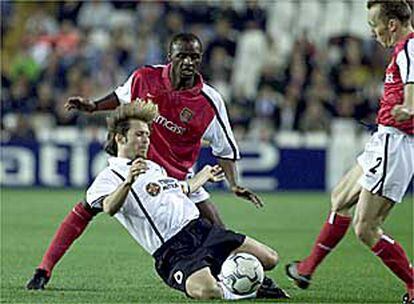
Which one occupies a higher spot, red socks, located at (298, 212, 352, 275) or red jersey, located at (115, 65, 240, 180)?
red jersey, located at (115, 65, 240, 180)

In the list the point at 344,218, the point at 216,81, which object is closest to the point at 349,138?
the point at 216,81

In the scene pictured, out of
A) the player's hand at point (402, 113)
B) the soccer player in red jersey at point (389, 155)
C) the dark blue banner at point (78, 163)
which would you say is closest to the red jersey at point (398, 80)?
the soccer player in red jersey at point (389, 155)

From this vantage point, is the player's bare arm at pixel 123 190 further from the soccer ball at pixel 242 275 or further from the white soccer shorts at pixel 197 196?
the white soccer shorts at pixel 197 196

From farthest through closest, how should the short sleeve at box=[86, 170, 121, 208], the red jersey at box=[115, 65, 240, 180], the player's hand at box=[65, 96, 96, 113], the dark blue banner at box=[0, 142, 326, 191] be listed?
the dark blue banner at box=[0, 142, 326, 191], the red jersey at box=[115, 65, 240, 180], the player's hand at box=[65, 96, 96, 113], the short sleeve at box=[86, 170, 121, 208]

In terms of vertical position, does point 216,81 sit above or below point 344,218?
below

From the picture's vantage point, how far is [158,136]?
29.3ft

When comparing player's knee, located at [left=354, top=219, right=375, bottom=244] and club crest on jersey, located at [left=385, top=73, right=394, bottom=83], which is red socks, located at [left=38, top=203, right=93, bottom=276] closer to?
player's knee, located at [left=354, top=219, right=375, bottom=244]

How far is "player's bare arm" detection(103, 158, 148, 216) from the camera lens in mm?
7527

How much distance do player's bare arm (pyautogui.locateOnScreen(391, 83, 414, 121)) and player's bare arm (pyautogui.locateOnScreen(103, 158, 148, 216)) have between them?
147 cm

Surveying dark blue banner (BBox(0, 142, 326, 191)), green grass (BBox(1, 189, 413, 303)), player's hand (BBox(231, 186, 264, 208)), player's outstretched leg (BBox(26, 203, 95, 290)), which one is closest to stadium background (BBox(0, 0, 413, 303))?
dark blue banner (BBox(0, 142, 326, 191))

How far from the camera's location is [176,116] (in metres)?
8.93

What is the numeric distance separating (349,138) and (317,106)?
35.4 inches

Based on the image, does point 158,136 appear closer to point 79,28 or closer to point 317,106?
point 317,106

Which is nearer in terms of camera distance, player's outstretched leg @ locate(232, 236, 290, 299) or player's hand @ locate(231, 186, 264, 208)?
player's outstretched leg @ locate(232, 236, 290, 299)
